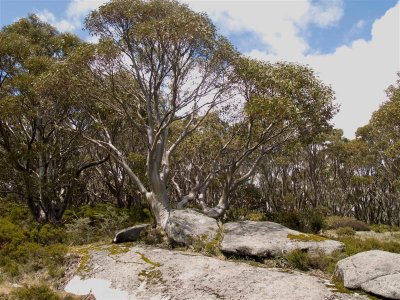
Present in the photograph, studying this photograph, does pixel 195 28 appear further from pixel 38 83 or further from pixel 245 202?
pixel 245 202

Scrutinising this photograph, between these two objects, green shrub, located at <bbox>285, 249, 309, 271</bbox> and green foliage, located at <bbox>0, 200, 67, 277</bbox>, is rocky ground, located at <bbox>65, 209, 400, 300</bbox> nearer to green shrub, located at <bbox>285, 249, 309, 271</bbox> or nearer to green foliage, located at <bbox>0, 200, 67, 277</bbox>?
green shrub, located at <bbox>285, 249, 309, 271</bbox>

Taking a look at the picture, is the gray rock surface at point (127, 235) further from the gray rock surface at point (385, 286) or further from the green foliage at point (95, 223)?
the gray rock surface at point (385, 286)

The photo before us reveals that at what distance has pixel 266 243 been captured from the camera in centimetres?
1416

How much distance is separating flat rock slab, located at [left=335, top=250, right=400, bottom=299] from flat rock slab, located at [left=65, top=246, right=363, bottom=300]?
522mm

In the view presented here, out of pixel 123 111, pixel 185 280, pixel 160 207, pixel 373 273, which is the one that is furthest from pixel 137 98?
pixel 373 273

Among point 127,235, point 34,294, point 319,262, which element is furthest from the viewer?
point 127,235

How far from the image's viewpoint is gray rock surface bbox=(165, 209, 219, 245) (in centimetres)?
1617

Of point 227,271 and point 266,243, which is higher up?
point 266,243

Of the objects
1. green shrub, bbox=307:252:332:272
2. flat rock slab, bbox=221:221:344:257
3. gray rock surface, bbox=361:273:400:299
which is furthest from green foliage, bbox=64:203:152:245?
gray rock surface, bbox=361:273:400:299

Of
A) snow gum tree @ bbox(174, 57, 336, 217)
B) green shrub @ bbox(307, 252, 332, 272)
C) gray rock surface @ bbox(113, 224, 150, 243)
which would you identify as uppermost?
snow gum tree @ bbox(174, 57, 336, 217)

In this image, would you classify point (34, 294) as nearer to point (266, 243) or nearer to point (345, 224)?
point (266, 243)

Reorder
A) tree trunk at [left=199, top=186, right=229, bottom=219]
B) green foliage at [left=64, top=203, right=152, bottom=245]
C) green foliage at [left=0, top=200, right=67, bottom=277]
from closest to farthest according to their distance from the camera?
green foliage at [left=0, top=200, right=67, bottom=277] < green foliage at [left=64, top=203, right=152, bottom=245] < tree trunk at [left=199, top=186, right=229, bottom=219]

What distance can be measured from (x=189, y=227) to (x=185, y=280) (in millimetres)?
5254

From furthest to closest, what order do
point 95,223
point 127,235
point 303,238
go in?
point 95,223 < point 127,235 < point 303,238
